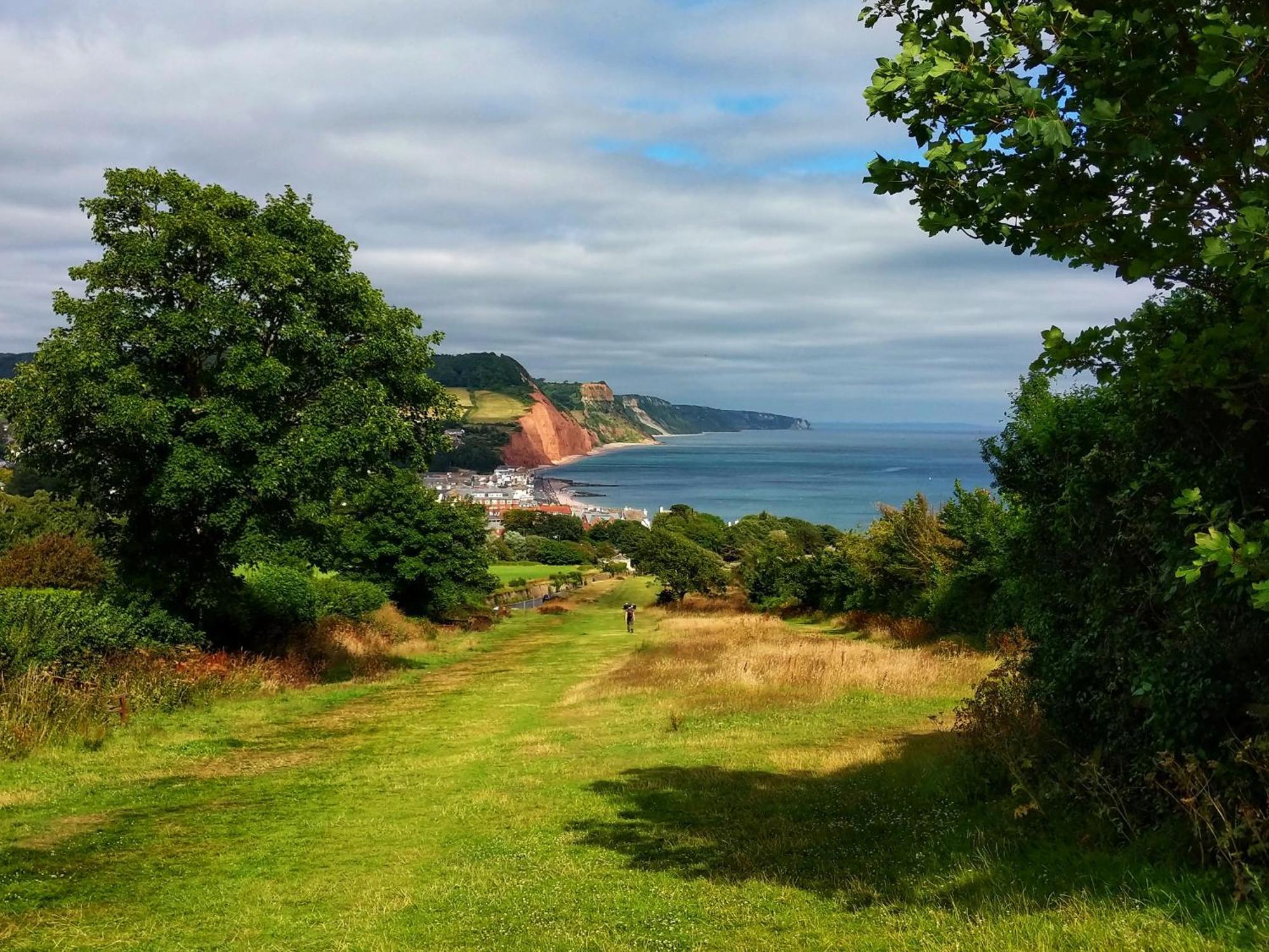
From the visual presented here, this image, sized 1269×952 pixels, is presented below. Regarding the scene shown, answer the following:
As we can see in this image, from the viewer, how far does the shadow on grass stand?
5914 millimetres

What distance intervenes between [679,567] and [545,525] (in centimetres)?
8400

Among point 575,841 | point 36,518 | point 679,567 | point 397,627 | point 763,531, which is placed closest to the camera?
point 575,841

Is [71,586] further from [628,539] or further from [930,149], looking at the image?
[628,539]

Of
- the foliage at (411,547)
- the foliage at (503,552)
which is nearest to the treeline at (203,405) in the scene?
the foliage at (411,547)

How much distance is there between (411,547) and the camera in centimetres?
4106

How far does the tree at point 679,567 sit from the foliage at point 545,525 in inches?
2877

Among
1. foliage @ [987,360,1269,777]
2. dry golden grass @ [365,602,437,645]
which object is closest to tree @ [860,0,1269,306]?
foliage @ [987,360,1269,777]

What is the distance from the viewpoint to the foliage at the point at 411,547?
134ft

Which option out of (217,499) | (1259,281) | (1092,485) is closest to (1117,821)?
(1092,485)

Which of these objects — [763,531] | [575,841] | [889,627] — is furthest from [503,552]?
[575,841]

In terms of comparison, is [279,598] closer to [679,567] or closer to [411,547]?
[411,547]

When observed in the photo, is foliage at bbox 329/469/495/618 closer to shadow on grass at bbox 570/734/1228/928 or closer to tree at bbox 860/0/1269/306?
shadow on grass at bbox 570/734/1228/928

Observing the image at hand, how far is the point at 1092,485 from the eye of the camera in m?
8.20

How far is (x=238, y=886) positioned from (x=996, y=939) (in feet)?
22.1
